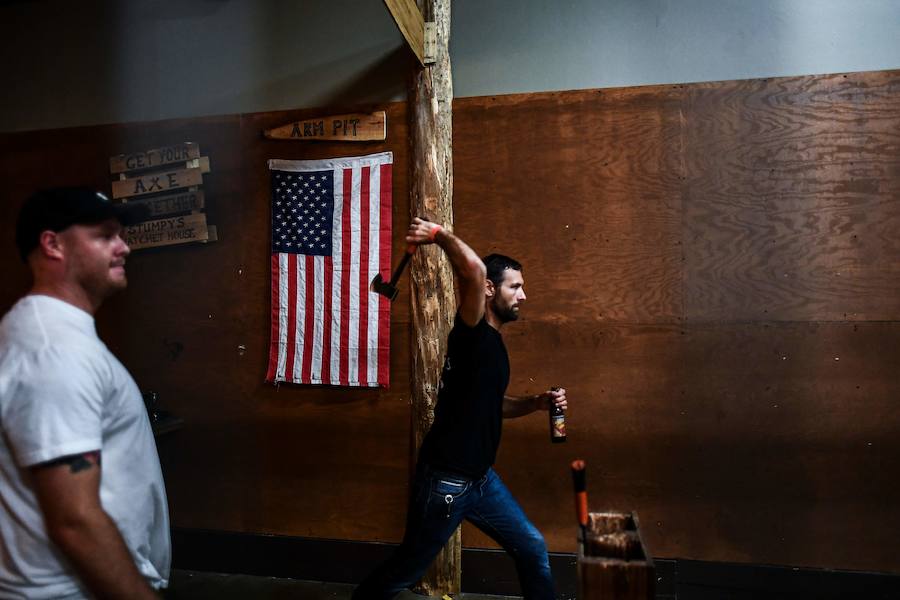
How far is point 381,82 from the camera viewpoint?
3.96m

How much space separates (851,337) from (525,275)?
1877mm

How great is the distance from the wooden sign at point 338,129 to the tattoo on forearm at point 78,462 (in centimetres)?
302

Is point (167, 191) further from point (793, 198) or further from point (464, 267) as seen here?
point (793, 198)

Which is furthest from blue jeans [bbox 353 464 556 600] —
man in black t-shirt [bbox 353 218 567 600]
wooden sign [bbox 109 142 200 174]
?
wooden sign [bbox 109 142 200 174]

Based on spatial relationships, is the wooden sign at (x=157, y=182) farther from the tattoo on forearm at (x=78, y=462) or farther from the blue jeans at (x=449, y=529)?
the tattoo on forearm at (x=78, y=462)

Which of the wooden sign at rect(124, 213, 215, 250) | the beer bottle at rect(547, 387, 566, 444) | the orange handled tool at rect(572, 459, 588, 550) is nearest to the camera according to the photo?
the orange handled tool at rect(572, 459, 588, 550)

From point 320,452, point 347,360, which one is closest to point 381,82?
point 347,360

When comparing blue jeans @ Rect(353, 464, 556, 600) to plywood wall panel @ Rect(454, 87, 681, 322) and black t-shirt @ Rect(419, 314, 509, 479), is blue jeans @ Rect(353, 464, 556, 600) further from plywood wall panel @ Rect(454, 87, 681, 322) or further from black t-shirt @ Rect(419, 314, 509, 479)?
plywood wall panel @ Rect(454, 87, 681, 322)

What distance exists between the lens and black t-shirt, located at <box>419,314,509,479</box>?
97.7 inches

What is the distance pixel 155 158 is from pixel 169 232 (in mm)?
541

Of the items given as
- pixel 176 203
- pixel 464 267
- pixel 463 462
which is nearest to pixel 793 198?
pixel 464 267

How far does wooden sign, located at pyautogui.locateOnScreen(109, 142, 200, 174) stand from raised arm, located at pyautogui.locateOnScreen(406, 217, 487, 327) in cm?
248

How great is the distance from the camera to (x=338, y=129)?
3982mm

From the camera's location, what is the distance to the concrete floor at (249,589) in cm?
378
